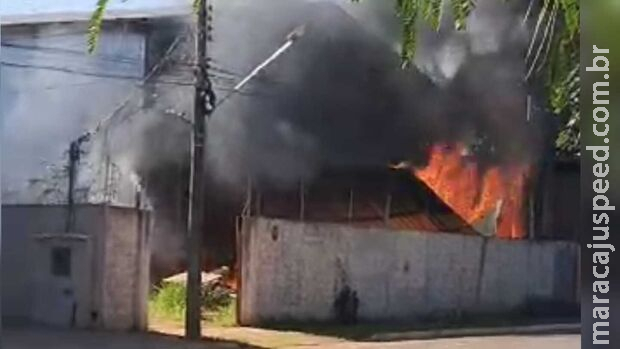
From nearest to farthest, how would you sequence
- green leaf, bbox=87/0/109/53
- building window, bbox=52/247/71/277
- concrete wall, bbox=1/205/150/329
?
green leaf, bbox=87/0/109/53 → concrete wall, bbox=1/205/150/329 → building window, bbox=52/247/71/277

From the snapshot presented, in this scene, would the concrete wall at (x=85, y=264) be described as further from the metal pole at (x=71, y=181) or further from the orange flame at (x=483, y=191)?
the orange flame at (x=483, y=191)

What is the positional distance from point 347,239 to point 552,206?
323 inches

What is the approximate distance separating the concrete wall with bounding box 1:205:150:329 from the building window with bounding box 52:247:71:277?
8 centimetres

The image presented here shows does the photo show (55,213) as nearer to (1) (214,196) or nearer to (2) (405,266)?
(1) (214,196)

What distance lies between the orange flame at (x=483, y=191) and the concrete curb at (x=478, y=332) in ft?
14.2

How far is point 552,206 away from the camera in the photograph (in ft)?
89.0

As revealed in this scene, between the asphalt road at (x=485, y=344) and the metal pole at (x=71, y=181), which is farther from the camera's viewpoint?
the metal pole at (x=71, y=181)

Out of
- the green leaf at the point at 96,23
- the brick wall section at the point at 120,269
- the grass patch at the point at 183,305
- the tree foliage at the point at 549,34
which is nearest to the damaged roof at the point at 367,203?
the grass patch at the point at 183,305

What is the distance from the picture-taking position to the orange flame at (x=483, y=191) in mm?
25578

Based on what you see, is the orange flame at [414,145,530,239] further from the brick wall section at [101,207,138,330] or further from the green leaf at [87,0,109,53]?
the green leaf at [87,0,109,53]

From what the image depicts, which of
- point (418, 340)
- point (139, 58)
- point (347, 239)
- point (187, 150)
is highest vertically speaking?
point (139, 58)

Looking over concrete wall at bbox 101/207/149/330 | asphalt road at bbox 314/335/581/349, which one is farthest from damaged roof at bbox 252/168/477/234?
asphalt road at bbox 314/335/581/349

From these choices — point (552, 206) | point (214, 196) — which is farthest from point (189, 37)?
point (552, 206)

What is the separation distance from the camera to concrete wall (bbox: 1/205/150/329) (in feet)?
57.2
